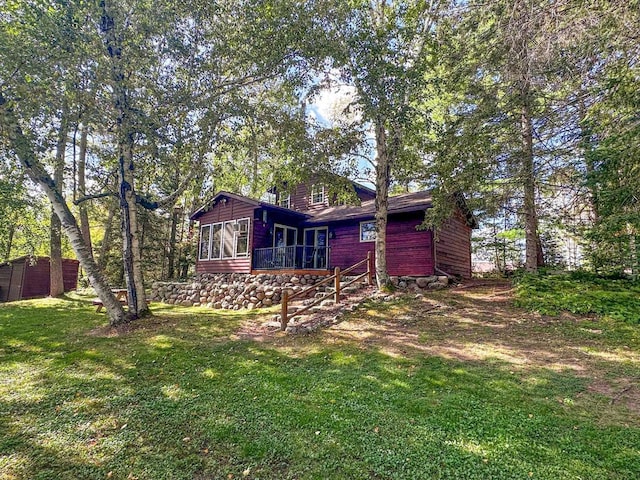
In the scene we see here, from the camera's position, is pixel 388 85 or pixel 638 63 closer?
pixel 638 63

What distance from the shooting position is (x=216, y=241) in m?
15.8

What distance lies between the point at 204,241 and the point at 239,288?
513cm

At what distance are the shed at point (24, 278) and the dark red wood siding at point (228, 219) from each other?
8900 millimetres

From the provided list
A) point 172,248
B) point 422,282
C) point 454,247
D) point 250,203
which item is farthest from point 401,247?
point 172,248

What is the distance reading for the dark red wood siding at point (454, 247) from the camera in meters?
12.8

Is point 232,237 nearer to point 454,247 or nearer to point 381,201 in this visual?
point 381,201

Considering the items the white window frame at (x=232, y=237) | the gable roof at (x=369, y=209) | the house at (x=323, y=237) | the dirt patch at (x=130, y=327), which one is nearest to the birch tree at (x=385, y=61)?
the gable roof at (x=369, y=209)

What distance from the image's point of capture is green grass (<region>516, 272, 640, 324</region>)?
713 cm

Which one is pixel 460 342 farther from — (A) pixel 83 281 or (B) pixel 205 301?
(A) pixel 83 281

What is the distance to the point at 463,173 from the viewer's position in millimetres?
8828

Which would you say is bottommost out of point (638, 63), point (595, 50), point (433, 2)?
point (638, 63)

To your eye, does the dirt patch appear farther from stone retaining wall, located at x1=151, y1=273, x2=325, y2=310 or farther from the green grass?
the green grass

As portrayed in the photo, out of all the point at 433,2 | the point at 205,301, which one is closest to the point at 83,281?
the point at 205,301

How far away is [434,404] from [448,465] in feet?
3.47
